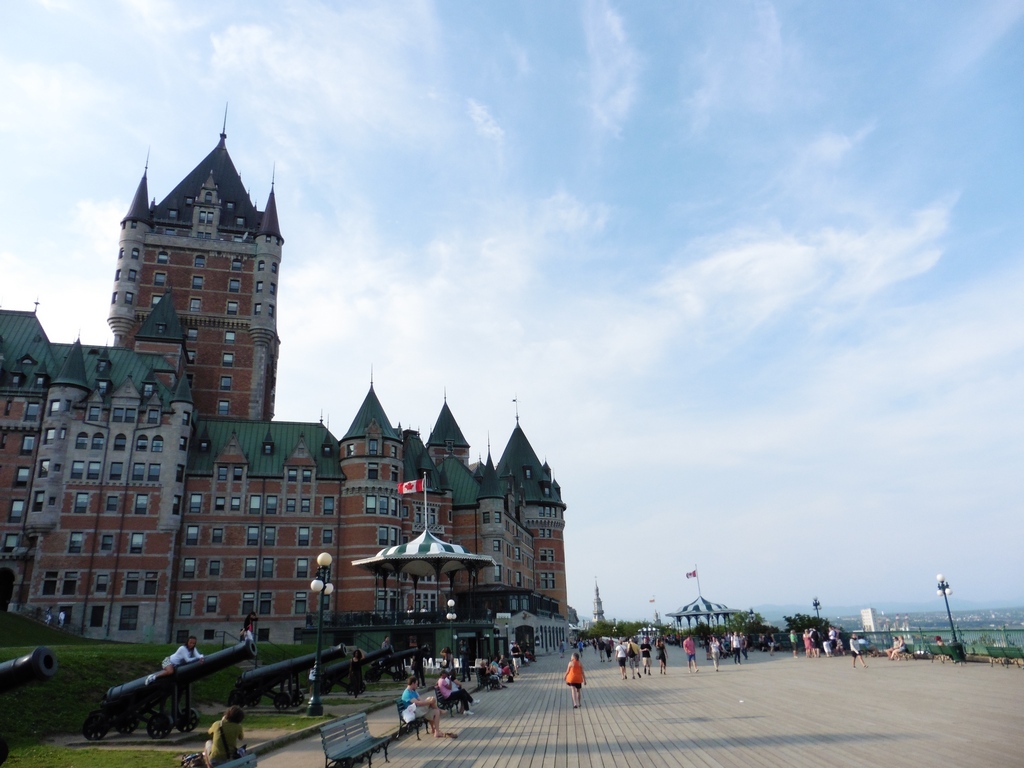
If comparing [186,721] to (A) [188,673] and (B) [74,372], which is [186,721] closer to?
(A) [188,673]

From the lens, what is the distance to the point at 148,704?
52.3 ft

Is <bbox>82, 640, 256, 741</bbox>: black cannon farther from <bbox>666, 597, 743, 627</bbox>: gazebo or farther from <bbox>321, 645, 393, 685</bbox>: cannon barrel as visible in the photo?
<bbox>666, 597, 743, 627</bbox>: gazebo

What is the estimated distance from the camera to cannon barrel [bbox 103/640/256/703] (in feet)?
51.5

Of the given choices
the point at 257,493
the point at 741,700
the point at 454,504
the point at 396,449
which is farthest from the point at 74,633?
the point at 741,700

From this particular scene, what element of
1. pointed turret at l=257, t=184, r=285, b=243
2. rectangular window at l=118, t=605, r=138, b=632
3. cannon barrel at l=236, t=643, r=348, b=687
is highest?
pointed turret at l=257, t=184, r=285, b=243

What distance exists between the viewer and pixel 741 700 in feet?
67.6

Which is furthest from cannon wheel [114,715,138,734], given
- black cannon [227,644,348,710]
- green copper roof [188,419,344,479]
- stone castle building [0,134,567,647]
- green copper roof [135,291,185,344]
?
green copper roof [135,291,185,344]

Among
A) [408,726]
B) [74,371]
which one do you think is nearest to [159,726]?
[408,726]

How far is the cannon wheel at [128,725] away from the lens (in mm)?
15558

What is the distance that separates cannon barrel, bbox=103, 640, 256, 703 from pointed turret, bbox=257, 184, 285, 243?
223 feet

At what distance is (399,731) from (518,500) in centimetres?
6906

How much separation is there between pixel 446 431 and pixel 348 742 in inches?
3138

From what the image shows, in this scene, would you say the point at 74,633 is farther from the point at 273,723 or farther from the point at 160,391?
the point at 273,723

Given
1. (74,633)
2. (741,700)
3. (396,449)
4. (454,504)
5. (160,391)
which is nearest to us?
(741,700)
